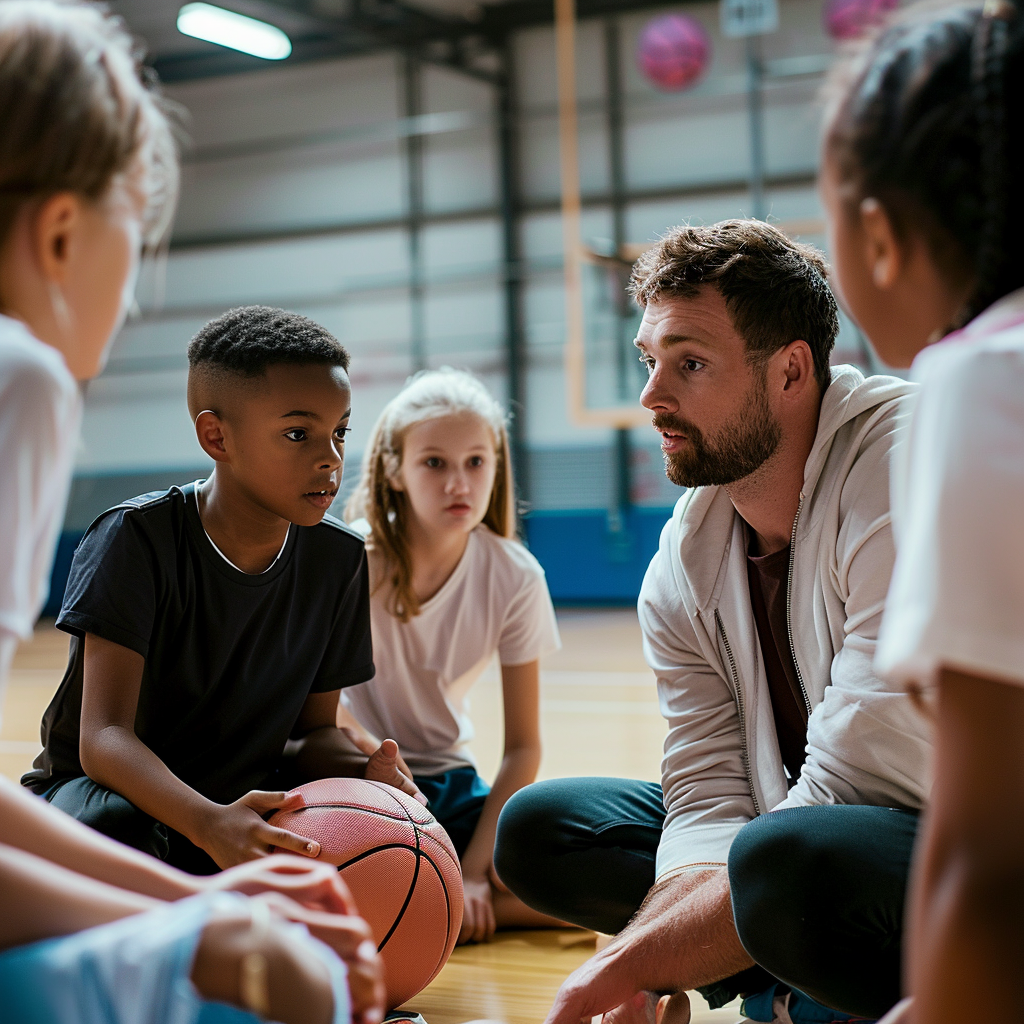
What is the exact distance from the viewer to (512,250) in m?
8.55

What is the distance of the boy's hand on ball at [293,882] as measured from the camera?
34.0 inches

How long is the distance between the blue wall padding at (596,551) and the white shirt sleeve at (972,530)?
23.6 ft

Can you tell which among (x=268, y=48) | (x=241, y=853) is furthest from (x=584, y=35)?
(x=241, y=853)

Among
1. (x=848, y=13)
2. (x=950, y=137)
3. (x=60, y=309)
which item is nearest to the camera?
(x=950, y=137)

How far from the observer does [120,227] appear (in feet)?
2.87

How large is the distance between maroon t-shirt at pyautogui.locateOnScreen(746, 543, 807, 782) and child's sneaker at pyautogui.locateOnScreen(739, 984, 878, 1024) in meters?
0.29

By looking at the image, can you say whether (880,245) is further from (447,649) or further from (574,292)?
(574,292)

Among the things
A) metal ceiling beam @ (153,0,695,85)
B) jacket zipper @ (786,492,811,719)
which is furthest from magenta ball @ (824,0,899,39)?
jacket zipper @ (786,492,811,719)

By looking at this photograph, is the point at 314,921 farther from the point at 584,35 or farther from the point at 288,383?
the point at 584,35

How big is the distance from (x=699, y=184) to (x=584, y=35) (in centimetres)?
141

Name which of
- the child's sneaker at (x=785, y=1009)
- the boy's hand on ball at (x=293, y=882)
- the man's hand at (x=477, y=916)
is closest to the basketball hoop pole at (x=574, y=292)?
the man's hand at (x=477, y=916)

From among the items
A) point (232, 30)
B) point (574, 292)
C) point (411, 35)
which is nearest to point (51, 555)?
point (574, 292)

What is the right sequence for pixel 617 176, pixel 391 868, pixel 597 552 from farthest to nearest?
1. pixel 617 176
2. pixel 597 552
3. pixel 391 868

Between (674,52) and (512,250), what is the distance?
70.4 inches
